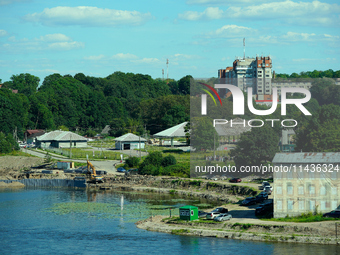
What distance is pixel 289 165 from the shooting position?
37156 mm

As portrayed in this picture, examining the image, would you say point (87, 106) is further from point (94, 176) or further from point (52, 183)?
point (94, 176)

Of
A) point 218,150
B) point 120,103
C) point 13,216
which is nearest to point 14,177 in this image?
point 13,216

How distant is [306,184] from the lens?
122 feet

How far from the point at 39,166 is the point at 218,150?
1425 inches

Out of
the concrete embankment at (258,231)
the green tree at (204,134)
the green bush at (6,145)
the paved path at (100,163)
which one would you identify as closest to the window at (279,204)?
the concrete embankment at (258,231)

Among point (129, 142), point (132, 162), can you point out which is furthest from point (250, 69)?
point (132, 162)

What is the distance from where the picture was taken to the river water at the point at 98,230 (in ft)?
109

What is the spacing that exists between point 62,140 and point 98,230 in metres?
56.7

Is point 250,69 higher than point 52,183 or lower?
higher

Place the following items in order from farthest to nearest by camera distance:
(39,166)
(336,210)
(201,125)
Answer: (39,166) < (201,125) < (336,210)

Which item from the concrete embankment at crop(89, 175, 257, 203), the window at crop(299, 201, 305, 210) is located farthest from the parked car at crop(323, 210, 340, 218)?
the concrete embankment at crop(89, 175, 257, 203)

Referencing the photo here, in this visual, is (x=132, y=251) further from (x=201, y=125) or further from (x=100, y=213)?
(x=201, y=125)

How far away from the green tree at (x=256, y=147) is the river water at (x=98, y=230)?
21.7 feet

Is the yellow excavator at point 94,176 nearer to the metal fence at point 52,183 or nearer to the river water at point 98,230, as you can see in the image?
the metal fence at point 52,183
